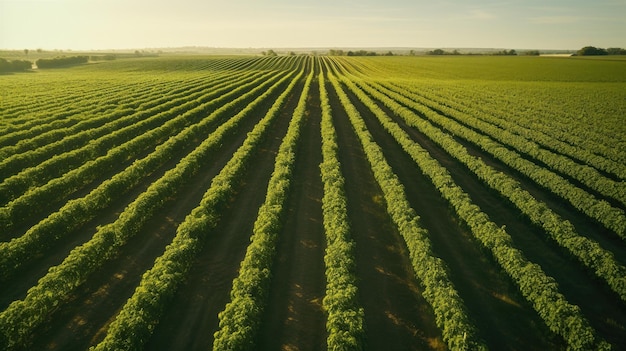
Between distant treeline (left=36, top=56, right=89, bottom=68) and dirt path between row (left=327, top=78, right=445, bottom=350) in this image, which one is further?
distant treeline (left=36, top=56, right=89, bottom=68)

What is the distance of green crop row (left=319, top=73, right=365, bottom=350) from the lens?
9.68 meters

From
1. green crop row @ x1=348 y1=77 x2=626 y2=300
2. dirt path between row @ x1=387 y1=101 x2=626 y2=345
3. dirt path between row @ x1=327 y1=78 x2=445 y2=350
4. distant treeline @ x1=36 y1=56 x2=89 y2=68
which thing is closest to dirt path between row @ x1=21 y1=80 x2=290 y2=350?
dirt path between row @ x1=327 y1=78 x2=445 y2=350

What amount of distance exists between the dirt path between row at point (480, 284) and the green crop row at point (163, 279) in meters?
10.2

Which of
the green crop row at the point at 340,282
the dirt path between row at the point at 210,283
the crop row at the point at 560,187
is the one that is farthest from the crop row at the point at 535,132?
the dirt path between row at the point at 210,283

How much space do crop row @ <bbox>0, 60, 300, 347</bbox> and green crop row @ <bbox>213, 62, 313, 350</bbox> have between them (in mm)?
5536

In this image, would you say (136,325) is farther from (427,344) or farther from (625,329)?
(625,329)

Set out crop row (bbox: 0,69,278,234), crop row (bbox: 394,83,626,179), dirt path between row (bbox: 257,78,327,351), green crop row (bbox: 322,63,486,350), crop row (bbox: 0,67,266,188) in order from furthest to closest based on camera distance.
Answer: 1. crop row (bbox: 394,83,626,179)
2. crop row (bbox: 0,67,266,188)
3. crop row (bbox: 0,69,278,234)
4. dirt path between row (bbox: 257,78,327,351)
5. green crop row (bbox: 322,63,486,350)

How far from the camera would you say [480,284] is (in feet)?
43.1

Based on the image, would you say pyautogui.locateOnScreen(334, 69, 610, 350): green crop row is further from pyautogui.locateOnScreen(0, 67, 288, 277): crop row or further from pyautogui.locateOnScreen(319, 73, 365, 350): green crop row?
pyautogui.locateOnScreen(0, 67, 288, 277): crop row

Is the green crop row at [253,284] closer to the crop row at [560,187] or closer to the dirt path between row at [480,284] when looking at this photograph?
the dirt path between row at [480,284]

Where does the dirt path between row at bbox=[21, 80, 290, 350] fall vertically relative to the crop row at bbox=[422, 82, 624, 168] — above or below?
below

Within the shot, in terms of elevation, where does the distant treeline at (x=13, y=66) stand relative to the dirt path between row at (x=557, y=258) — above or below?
above

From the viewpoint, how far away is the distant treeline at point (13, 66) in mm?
109125

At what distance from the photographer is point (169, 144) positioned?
84.3 ft
